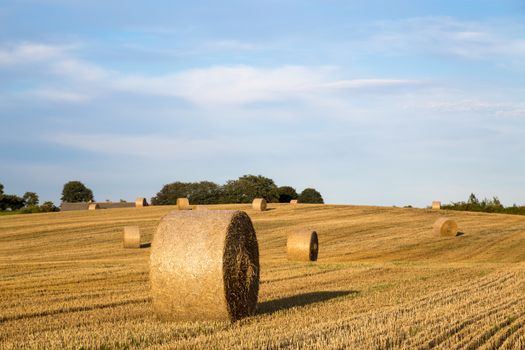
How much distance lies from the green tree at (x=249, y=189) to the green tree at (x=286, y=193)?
96 cm

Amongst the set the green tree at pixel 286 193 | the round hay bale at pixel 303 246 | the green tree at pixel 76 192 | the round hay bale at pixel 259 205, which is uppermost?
the green tree at pixel 76 192

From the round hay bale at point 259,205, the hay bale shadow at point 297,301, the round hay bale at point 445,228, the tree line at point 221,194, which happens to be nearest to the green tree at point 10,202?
the tree line at point 221,194

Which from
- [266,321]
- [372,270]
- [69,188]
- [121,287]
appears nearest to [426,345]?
[266,321]

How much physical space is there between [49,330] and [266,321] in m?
3.26

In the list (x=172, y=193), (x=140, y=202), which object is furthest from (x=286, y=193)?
(x=140, y=202)

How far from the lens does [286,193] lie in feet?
270

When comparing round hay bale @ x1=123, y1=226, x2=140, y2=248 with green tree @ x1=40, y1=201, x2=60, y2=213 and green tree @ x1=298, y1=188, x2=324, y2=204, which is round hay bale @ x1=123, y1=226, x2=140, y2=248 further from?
green tree @ x1=298, y1=188, x2=324, y2=204

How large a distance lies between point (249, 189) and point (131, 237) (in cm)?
4253

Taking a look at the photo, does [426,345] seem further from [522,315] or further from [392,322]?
[522,315]

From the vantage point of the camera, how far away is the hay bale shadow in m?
13.2

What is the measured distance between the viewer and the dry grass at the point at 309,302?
9.92 metres

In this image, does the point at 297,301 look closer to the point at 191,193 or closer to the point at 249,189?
the point at 249,189

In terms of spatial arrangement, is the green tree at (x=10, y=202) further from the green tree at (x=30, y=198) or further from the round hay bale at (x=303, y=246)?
the round hay bale at (x=303, y=246)

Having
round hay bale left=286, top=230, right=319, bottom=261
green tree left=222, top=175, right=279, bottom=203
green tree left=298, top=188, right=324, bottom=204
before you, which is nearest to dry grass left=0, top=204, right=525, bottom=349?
round hay bale left=286, top=230, right=319, bottom=261
